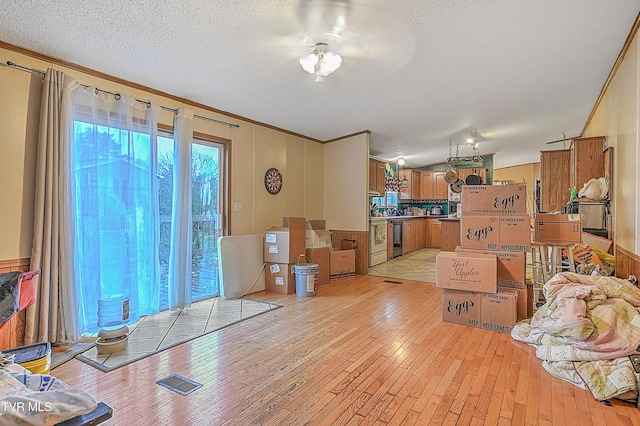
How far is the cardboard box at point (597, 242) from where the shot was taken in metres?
3.39

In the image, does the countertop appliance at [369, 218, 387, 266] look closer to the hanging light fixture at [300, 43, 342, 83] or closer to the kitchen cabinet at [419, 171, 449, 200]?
the kitchen cabinet at [419, 171, 449, 200]

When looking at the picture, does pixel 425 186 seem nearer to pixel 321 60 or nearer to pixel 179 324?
pixel 321 60

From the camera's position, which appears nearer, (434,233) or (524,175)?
(434,233)

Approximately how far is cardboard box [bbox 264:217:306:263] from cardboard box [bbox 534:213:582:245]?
286 cm

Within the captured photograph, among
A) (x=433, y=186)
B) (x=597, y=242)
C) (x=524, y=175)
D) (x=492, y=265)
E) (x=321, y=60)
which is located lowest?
(x=492, y=265)

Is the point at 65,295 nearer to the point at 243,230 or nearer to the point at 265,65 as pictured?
the point at 243,230

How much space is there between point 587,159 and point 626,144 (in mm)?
1319

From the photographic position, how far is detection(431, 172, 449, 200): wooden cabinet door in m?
8.84

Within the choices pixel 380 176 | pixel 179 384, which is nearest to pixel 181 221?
pixel 179 384

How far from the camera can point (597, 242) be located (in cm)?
360

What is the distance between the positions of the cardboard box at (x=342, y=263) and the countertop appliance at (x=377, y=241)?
0.71 meters

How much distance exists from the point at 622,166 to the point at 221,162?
4422 mm

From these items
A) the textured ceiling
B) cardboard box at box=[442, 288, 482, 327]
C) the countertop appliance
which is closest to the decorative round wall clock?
the textured ceiling

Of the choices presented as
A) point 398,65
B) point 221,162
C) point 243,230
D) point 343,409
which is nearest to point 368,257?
point 243,230
